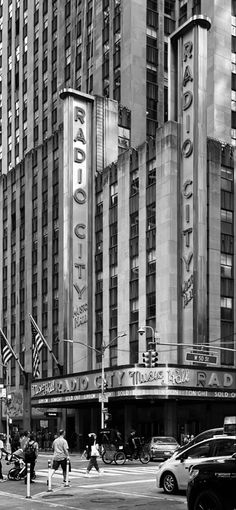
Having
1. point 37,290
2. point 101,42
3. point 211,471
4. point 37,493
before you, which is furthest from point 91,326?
point 211,471

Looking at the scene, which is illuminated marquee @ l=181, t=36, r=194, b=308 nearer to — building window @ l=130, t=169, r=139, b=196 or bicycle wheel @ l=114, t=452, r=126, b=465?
building window @ l=130, t=169, r=139, b=196

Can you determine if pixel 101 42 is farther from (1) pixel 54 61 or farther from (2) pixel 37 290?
(2) pixel 37 290

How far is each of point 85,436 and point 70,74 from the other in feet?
140

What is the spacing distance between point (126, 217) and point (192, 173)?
8.62 meters

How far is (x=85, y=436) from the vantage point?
6800 centimetres

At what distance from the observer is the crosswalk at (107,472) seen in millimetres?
32312

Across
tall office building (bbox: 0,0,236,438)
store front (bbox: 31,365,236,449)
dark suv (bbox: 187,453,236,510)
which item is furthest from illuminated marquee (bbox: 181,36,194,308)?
dark suv (bbox: 187,453,236,510)

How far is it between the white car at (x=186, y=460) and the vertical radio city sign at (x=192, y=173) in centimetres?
3328

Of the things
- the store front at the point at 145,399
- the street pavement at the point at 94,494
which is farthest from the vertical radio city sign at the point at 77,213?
the street pavement at the point at 94,494

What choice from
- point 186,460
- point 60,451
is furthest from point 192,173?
point 186,460

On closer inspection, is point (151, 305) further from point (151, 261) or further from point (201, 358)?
point (201, 358)

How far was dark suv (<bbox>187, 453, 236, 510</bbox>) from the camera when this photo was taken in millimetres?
15109

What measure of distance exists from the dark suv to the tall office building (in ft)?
94.3

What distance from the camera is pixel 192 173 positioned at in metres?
60.2
